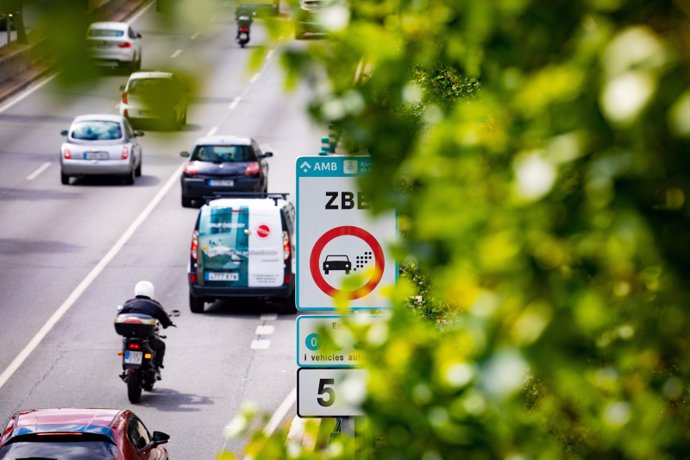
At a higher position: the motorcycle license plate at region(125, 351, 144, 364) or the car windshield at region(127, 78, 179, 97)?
the car windshield at region(127, 78, 179, 97)

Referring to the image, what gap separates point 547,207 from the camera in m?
2.76

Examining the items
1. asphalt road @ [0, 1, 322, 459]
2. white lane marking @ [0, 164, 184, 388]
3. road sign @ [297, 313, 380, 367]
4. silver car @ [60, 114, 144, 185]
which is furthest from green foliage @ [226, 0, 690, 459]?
silver car @ [60, 114, 144, 185]

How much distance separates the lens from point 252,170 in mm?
34000

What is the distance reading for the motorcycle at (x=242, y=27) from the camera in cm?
316

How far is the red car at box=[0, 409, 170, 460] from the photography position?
12539mm

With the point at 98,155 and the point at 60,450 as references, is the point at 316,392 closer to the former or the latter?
the point at 60,450

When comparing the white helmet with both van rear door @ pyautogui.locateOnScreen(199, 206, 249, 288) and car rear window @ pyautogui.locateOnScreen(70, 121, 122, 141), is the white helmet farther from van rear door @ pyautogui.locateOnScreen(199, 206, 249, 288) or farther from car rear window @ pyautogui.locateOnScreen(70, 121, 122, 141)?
car rear window @ pyautogui.locateOnScreen(70, 121, 122, 141)

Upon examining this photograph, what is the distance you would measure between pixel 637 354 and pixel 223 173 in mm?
30872

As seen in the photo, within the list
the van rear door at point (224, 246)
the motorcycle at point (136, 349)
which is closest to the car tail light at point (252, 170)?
the van rear door at point (224, 246)

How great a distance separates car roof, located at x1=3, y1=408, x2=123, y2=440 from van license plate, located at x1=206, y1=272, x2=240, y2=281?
11.5m

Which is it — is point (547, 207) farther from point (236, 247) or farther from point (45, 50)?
point (236, 247)

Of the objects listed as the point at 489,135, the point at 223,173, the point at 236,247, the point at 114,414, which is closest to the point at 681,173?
the point at 489,135

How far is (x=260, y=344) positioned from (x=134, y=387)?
425 cm

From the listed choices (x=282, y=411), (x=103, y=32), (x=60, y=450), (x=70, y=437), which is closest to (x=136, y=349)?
(x=282, y=411)
